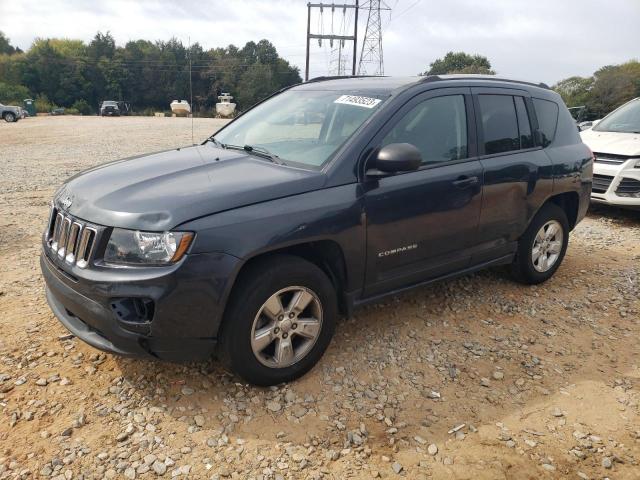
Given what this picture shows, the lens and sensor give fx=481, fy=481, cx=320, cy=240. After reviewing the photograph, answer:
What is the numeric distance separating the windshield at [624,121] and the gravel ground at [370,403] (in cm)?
498

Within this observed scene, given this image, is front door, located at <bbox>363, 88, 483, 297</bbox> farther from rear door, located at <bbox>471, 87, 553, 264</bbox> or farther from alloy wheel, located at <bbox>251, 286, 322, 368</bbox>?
alloy wheel, located at <bbox>251, 286, 322, 368</bbox>

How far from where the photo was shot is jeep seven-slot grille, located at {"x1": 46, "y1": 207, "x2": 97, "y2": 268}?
261 centimetres

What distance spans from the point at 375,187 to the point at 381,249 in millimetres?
415

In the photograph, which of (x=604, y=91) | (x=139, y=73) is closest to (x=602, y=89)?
(x=604, y=91)

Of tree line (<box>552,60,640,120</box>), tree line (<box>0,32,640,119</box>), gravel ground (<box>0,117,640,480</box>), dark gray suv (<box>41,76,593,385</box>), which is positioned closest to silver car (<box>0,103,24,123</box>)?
tree line (<box>0,32,640,119</box>)

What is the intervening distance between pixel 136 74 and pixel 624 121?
271ft

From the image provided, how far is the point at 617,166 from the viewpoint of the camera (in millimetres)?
7176

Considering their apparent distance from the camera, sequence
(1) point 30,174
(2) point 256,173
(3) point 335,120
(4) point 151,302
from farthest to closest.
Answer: (1) point 30,174
(3) point 335,120
(2) point 256,173
(4) point 151,302

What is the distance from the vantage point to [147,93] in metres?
79.0

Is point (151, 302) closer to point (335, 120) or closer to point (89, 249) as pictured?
point (89, 249)

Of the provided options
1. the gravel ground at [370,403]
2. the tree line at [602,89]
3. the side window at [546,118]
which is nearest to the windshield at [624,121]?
the side window at [546,118]

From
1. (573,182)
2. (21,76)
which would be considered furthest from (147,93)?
(573,182)

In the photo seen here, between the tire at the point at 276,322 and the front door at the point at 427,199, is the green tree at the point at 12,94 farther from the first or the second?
the tire at the point at 276,322

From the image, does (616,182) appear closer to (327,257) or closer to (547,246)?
(547,246)
